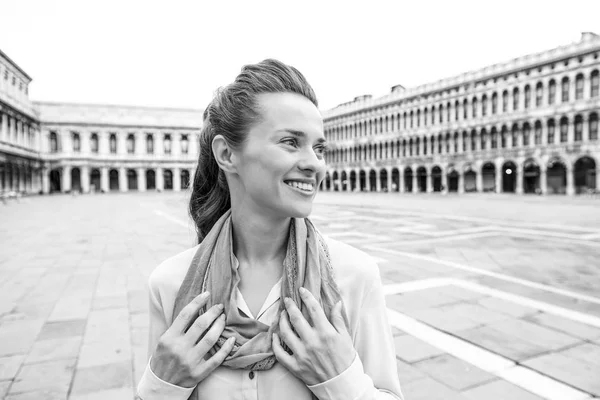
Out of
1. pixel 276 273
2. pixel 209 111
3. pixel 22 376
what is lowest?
pixel 22 376

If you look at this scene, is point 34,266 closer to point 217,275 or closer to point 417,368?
point 417,368

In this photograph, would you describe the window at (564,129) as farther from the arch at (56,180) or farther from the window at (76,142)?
the arch at (56,180)

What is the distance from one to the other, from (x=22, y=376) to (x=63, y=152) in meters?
71.9

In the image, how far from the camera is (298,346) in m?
1.27

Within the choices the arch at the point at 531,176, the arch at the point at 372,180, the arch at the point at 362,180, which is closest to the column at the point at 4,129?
the arch at the point at 362,180

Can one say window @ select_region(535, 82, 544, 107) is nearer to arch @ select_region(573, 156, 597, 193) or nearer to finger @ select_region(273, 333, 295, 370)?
arch @ select_region(573, 156, 597, 193)

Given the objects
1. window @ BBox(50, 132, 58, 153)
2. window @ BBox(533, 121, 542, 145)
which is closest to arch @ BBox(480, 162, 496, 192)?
window @ BBox(533, 121, 542, 145)

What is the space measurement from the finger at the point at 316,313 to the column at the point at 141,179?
75737 mm

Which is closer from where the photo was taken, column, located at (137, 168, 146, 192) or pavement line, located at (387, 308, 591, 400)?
pavement line, located at (387, 308, 591, 400)

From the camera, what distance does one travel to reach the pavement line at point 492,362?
302 centimetres

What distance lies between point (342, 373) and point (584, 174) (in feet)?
159

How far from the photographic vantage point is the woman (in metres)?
1.28

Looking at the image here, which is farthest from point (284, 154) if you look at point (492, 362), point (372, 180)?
point (372, 180)

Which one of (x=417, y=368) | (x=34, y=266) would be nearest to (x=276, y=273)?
(x=417, y=368)
